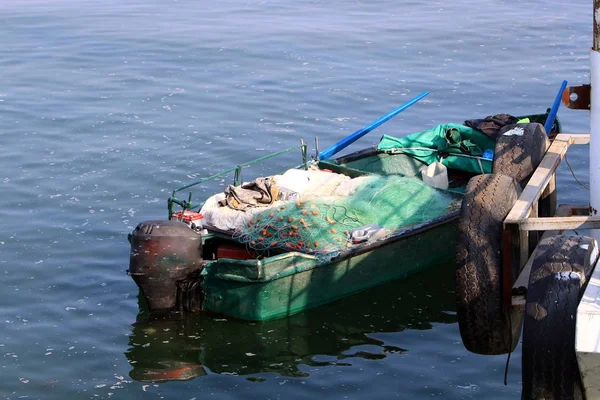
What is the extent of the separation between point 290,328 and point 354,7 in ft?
68.5

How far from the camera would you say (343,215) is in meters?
10.9

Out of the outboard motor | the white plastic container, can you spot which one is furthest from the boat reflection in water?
the white plastic container

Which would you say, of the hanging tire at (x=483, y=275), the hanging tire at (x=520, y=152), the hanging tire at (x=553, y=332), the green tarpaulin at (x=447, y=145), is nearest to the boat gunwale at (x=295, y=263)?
the hanging tire at (x=520, y=152)

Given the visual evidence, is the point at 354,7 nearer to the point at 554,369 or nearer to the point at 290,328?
the point at 290,328

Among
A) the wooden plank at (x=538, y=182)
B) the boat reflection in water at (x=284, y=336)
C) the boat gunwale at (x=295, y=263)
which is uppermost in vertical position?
the wooden plank at (x=538, y=182)

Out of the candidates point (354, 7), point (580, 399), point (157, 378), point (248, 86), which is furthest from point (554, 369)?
point (354, 7)

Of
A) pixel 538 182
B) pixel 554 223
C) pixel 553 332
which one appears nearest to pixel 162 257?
pixel 538 182

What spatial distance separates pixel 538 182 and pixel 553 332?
1992 millimetres

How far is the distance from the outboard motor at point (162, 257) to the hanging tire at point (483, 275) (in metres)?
3.90

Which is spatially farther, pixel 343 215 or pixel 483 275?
pixel 343 215

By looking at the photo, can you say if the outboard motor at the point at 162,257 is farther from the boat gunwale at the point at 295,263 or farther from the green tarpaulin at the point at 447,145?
the green tarpaulin at the point at 447,145

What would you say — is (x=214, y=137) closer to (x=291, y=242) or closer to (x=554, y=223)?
(x=291, y=242)

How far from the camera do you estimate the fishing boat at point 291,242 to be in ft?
32.8

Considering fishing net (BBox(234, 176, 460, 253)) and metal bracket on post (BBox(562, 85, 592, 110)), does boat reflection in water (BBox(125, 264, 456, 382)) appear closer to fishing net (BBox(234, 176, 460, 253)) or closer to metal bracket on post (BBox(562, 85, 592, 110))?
fishing net (BBox(234, 176, 460, 253))
